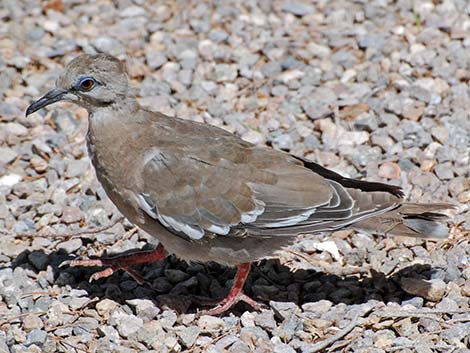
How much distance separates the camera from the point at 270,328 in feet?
18.5

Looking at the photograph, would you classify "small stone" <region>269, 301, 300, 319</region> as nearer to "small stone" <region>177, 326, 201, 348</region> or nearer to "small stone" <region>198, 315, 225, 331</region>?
"small stone" <region>198, 315, 225, 331</region>

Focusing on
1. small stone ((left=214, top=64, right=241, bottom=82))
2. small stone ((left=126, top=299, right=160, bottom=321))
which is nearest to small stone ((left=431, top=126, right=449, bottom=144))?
small stone ((left=214, top=64, right=241, bottom=82))

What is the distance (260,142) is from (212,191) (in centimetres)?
157

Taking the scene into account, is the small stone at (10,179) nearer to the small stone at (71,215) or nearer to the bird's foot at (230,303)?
the small stone at (71,215)

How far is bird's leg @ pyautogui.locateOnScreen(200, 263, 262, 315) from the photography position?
583 cm

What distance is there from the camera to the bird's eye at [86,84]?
18.9ft

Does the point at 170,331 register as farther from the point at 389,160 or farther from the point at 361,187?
the point at 389,160

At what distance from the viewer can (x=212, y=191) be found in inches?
224

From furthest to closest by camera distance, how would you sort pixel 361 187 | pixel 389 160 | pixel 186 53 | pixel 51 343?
1. pixel 186 53
2. pixel 389 160
3. pixel 361 187
4. pixel 51 343

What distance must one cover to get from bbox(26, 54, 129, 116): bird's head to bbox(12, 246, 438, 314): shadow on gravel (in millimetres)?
1067

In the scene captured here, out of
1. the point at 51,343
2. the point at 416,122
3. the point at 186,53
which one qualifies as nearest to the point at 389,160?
the point at 416,122

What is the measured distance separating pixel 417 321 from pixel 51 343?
2.12m

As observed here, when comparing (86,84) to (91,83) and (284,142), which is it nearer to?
(91,83)

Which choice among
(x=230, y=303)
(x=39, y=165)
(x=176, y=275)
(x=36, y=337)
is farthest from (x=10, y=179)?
(x=230, y=303)
